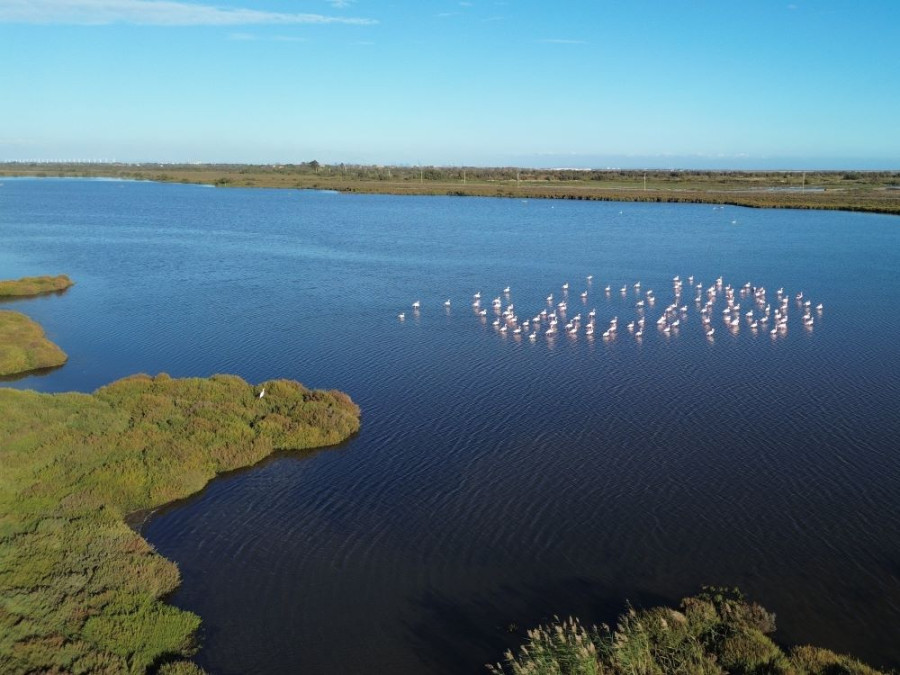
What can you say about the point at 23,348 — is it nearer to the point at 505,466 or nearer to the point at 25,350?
the point at 25,350

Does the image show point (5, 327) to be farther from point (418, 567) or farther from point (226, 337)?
point (418, 567)

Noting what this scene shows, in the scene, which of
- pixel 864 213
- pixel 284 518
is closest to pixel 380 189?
pixel 864 213

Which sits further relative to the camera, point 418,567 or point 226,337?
point 226,337

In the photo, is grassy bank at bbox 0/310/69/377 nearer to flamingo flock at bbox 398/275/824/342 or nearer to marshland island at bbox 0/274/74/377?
marshland island at bbox 0/274/74/377

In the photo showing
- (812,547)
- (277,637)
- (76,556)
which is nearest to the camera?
(277,637)

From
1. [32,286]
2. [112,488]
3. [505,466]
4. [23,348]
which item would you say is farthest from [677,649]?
[32,286]

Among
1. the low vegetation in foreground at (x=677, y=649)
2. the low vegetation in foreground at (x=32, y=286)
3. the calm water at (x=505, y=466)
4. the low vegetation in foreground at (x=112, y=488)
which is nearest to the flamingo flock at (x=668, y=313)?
the calm water at (x=505, y=466)

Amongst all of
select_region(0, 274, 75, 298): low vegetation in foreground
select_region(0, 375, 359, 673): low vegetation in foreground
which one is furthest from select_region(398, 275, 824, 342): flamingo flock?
select_region(0, 274, 75, 298): low vegetation in foreground
